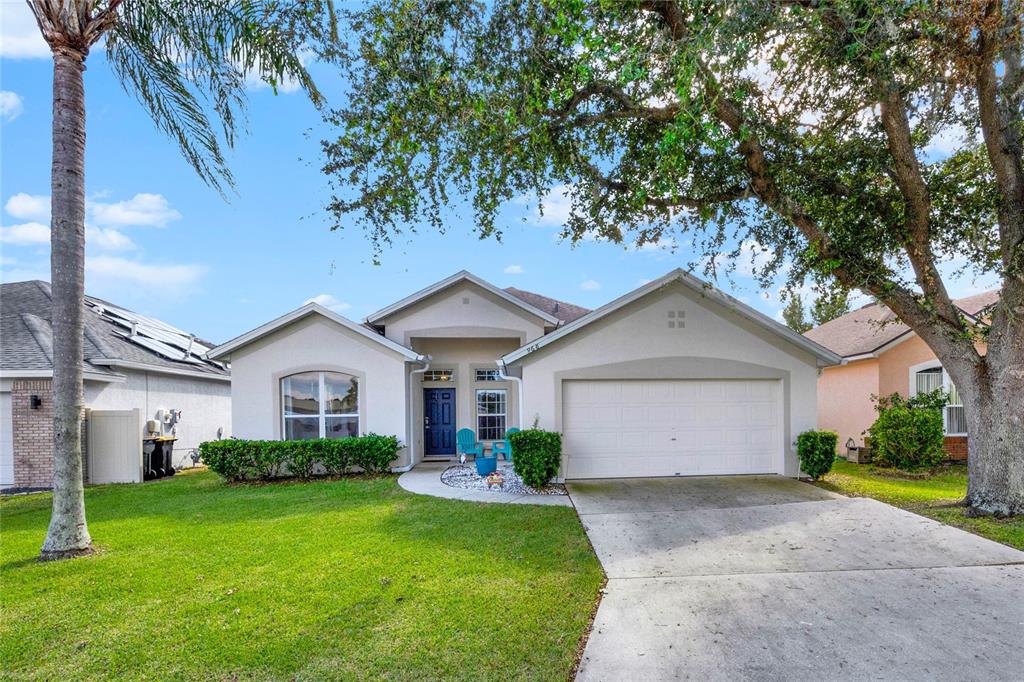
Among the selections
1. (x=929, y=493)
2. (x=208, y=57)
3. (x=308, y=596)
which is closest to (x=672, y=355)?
(x=929, y=493)

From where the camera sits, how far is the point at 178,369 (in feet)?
51.9

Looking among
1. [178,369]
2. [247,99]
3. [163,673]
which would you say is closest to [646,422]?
[163,673]

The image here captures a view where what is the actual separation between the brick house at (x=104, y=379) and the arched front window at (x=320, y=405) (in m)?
4.77

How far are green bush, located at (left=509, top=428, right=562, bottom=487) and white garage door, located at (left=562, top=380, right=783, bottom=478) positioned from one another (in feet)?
2.61

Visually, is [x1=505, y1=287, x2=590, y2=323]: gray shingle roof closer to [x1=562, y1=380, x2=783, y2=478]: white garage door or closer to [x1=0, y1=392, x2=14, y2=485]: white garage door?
[x1=562, y1=380, x2=783, y2=478]: white garage door

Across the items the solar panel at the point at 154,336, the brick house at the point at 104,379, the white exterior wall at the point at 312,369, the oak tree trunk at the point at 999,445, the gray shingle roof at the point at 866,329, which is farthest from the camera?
the solar panel at the point at 154,336

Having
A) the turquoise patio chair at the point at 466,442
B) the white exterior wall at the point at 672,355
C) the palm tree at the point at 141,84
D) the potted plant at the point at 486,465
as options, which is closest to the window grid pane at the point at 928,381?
the white exterior wall at the point at 672,355

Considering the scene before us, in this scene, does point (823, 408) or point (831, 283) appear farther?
point (823, 408)

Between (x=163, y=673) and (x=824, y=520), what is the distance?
834 centimetres

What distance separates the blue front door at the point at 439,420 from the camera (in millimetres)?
14906

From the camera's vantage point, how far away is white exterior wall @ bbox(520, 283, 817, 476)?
1061cm

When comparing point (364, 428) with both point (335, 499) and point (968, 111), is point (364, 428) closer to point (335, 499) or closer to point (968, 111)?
point (335, 499)

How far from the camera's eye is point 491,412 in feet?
49.3

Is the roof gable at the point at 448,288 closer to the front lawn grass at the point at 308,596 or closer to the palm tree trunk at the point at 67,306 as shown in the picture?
the front lawn grass at the point at 308,596
